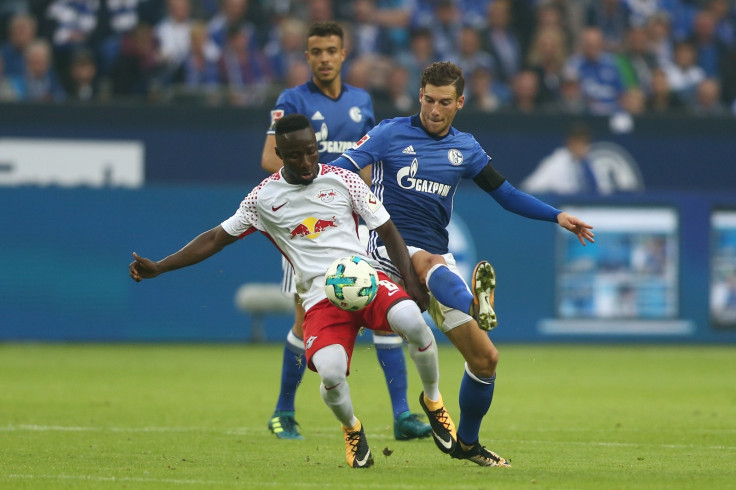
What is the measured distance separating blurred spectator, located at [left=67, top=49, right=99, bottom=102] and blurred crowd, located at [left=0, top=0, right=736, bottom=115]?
0.02m

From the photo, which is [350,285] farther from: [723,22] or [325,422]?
[723,22]

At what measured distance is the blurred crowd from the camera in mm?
16766

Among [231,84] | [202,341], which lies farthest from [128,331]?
[231,84]

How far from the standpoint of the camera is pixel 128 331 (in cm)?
1554

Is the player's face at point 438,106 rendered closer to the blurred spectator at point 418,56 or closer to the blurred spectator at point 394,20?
the blurred spectator at point 418,56

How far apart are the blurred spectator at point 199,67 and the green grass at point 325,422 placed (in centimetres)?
359

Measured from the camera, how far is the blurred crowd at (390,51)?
16766 mm

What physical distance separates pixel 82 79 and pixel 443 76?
10.2 metres

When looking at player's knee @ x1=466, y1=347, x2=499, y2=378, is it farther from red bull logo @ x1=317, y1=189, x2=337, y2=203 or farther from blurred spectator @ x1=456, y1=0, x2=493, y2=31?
blurred spectator @ x1=456, y1=0, x2=493, y2=31

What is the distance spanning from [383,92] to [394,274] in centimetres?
963

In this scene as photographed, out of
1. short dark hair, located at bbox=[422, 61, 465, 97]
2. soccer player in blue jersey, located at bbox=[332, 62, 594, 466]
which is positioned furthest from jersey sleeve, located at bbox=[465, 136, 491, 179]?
short dark hair, located at bbox=[422, 61, 465, 97]

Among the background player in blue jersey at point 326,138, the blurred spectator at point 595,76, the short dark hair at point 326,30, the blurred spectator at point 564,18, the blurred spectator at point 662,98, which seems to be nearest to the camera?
the background player in blue jersey at point 326,138

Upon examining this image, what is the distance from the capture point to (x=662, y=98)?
18.3 metres

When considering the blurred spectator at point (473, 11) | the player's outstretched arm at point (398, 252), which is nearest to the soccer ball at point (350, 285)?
the player's outstretched arm at point (398, 252)
